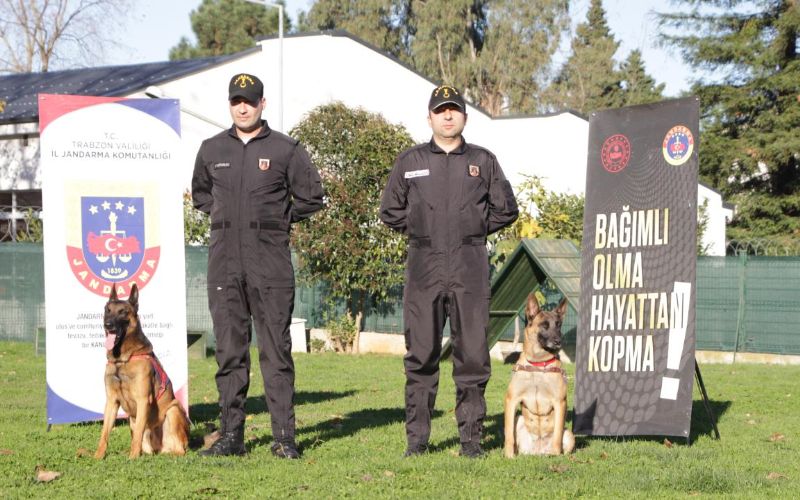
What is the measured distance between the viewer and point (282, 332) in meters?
7.34

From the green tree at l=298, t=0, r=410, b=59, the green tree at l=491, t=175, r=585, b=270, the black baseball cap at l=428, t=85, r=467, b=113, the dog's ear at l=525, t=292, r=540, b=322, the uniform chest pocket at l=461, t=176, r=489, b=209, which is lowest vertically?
the dog's ear at l=525, t=292, r=540, b=322

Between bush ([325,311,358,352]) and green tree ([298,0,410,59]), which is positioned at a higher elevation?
green tree ([298,0,410,59])

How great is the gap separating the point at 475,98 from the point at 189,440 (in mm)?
42875

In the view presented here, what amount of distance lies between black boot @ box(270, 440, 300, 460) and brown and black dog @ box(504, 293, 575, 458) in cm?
141

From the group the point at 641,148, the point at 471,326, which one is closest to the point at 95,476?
the point at 471,326

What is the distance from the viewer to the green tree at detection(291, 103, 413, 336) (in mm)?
17891

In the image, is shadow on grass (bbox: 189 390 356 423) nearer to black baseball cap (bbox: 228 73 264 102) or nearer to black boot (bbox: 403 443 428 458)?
black boot (bbox: 403 443 428 458)

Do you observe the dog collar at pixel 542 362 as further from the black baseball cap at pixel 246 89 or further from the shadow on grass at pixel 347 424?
the black baseball cap at pixel 246 89

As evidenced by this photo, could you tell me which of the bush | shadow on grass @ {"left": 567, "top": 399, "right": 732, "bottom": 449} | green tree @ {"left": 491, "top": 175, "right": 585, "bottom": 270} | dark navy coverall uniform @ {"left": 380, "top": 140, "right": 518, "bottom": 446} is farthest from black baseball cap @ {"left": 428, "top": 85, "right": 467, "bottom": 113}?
the bush

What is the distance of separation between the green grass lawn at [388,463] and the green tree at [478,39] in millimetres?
37047

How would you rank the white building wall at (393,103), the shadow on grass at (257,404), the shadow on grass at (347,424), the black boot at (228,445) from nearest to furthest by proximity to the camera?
the black boot at (228,445)
the shadow on grass at (347,424)
the shadow on grass at (257,404)
the white building wall at (393,103)

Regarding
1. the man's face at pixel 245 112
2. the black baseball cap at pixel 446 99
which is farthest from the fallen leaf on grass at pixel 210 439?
the black baseball cap at pixel 446 99

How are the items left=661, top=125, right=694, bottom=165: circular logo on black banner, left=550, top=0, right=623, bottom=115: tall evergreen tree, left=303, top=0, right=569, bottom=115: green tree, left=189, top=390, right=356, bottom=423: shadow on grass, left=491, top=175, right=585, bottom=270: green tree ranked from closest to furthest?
1. left=661, top=125, right=694, bottom=165: circular logo on black banner
2. left=189, top=390, right=356, bottom=423: shadow on grass
3. left=491, top=175, right=585, bottom=270: green tree
4. left=303, top=0, right=569, bottom=115: green tree
5. left=550, top=0, right=623, bottom=115: tall evergreen tree

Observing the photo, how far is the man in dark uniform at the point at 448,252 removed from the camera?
7.10 metres
